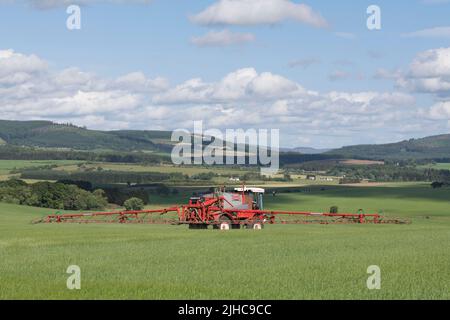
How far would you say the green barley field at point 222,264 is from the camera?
71.3 ft

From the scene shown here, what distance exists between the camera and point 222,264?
28.9 m

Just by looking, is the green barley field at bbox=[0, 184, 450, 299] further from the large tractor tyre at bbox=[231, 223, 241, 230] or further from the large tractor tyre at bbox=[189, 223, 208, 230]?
the large tractor tyre at bbox=[231, 223, 241, 230]

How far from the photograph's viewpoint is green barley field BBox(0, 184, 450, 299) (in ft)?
71.3

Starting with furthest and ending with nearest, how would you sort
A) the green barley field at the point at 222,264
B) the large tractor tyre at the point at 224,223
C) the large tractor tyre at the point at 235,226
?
the large tractor tyre at the point at 235,226, the large tractor tyre at the point at 224,223, the green barley field at the point at 222,264

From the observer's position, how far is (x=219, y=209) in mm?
52531

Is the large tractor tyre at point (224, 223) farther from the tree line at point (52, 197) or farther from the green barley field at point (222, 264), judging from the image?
the tree line at point (52, 197)

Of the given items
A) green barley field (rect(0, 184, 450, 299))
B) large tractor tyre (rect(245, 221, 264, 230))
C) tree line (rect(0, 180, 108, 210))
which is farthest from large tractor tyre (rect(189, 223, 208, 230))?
tree line (rect(0, 180, 108, 210))

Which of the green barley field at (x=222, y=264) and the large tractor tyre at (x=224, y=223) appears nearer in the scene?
the green barley field at (x=222, y=264)

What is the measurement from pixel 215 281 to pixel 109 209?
3344 inches

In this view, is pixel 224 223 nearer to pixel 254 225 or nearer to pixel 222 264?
pixel 254 225

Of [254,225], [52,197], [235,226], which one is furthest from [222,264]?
[52,197]

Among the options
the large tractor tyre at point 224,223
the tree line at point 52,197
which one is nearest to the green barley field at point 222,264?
the large tractor tyre at point 224,223
